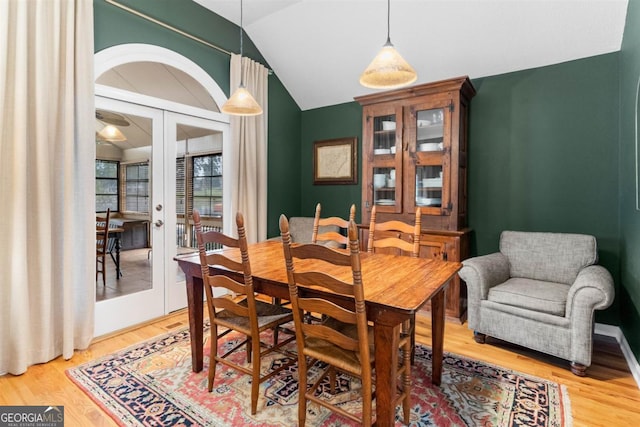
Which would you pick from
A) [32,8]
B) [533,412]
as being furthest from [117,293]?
[533,412]

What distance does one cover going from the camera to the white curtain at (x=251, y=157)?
3.74 meters

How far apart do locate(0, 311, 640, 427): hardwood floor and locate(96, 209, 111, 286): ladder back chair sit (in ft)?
1.88

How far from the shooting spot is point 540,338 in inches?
92.6

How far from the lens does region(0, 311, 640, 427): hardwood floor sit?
181 centimetres

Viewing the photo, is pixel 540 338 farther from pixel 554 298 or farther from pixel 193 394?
pixel 193 394

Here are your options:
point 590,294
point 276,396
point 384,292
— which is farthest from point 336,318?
point 590,294

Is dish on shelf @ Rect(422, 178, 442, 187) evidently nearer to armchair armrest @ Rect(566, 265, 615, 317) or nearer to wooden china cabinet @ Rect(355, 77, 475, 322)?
wooden china cabinet @ Rect(355, 77, 475, 322)

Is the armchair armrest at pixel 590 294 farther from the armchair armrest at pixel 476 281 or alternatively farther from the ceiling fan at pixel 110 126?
the ceiling fan at pixel 110 126

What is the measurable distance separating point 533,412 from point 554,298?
0.90m

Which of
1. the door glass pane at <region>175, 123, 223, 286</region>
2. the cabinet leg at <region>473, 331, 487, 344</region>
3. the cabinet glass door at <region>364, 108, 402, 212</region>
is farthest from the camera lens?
the cabinet glass door at <region>364, 108, 402, 212</region>

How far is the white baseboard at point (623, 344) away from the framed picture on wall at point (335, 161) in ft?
9.36

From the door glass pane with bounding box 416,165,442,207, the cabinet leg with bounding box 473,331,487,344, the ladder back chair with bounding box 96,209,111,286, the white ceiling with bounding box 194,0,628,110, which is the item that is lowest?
the cabinet leg with bounding box 473,331,487,344

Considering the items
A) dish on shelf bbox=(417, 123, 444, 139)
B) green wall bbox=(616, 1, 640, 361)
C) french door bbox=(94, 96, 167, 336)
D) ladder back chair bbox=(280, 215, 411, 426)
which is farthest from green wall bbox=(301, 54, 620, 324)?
french door bbox=(94, 96, 167, 336)

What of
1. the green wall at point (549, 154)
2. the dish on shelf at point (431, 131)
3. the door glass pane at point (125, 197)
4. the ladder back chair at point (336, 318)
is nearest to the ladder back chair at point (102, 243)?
the door glass pane at point (125, 197)
